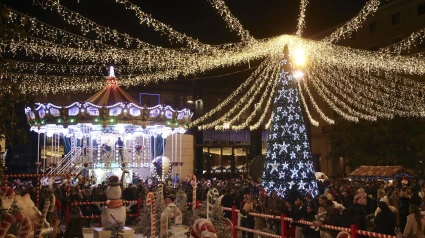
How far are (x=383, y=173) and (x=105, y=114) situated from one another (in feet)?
42.1

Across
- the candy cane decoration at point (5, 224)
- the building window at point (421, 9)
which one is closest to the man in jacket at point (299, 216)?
the candy cane decoration at point (5, 224)

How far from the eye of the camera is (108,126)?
23078 mm

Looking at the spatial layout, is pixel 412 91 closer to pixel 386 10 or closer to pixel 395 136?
pixel 395 136

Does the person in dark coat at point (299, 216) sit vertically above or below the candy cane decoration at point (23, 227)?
below

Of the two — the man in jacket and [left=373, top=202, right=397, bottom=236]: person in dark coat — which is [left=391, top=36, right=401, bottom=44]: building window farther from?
[left=373, top=202, right=397, bottom=236]: person in dark coat

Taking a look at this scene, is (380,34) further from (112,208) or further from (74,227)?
(74,227)

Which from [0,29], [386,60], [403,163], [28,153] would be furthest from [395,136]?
[0,29]

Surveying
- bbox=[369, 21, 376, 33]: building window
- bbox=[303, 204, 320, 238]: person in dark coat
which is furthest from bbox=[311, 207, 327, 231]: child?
bbox=[369, 21, 376, 33]: building window

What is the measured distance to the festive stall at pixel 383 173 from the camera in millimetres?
23172

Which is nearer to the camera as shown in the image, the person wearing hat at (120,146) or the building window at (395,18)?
the person wearing hat at (120,146)

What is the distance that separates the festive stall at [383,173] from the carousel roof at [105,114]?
905cm

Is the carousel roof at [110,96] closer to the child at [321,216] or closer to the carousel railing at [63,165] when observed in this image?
the carousel railing at [63,165]

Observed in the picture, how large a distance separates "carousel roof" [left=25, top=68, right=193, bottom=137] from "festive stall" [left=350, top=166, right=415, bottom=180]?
9.05 metres

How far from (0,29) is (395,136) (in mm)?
28670
